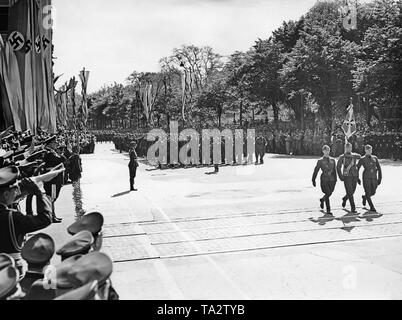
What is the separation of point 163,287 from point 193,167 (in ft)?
57.5

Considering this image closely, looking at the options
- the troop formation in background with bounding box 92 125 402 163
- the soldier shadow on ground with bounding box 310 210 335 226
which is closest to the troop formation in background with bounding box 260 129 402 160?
the troop formation in background with bounding box 92 125 402 163

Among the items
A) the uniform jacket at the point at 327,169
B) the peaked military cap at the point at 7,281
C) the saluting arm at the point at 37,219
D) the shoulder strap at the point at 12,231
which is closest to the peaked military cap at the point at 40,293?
the peaked military cap at the point at 7,281

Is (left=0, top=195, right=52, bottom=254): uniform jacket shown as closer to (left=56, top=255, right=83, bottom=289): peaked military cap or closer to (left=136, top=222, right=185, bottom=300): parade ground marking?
(left=56, top=255, right=83, bottom=289): peaked military cap

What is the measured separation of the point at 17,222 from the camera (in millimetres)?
3762

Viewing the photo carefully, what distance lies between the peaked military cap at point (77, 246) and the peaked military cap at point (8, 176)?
0.91 meters

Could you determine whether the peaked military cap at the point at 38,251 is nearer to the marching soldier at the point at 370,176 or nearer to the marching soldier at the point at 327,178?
the marching soldier at the point at 327,178

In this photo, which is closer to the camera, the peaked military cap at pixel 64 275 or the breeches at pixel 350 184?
the peaked military cap at pixel 64 275

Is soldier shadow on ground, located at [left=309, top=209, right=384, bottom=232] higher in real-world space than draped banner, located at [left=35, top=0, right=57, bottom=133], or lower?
lower

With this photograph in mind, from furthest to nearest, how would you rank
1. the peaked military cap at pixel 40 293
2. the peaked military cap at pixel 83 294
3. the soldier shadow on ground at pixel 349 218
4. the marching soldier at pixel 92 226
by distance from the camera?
the soldier shadow on ground at pixel 349 218 → the marching soldier at pixel 92 226 → the peaked military cap at pixel 40 293 → the peaked military cap at pixel 83 294

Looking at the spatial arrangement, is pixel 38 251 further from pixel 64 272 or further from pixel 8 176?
pixel 8 176

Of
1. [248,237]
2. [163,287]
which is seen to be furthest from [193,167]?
[163,287]

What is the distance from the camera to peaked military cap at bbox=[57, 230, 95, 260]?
3.15 meters

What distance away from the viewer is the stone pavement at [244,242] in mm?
5633
